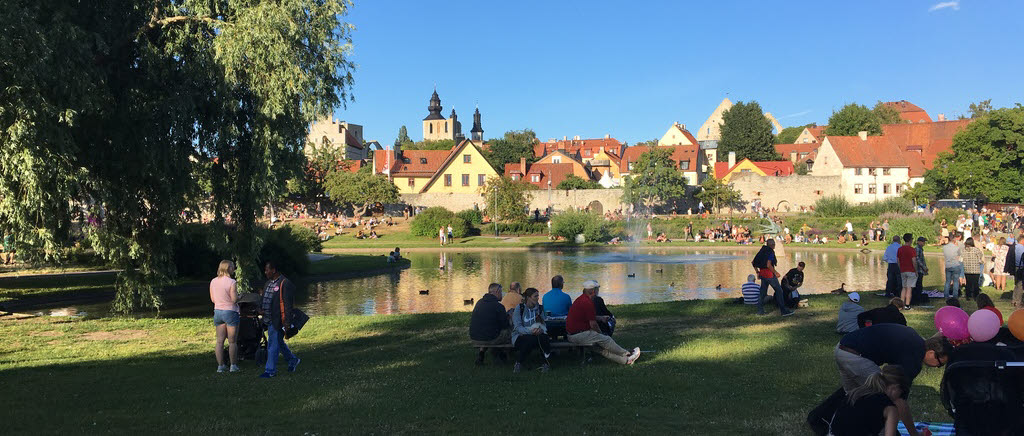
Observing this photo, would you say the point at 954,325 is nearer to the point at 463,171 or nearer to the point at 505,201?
the point at 505,201

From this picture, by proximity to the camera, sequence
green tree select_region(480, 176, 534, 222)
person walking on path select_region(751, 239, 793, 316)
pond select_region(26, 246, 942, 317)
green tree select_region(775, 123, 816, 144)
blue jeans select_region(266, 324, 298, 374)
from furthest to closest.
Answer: green tree select_region(775, 123, 816, 144) → green tree select_region(480, 176, 534, 222) → pond select_region(26, 246, 942, 317) → person walking on path select_region(751, 239, 793, 316) → blue jeans select_region(266, 324, 298, 374)

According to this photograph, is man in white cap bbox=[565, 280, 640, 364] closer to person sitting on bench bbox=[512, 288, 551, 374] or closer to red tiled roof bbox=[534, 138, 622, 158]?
person sitting on bench bbox=[512, 288, 551, 374]

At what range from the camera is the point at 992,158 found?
201ft

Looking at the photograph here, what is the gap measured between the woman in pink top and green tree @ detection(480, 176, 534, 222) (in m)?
52.9

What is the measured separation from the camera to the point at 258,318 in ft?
38.8

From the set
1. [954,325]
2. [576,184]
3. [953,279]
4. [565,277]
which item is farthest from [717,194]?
[954,325]

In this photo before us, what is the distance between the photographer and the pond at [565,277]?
23.7 m

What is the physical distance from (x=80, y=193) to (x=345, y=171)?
56.0 m

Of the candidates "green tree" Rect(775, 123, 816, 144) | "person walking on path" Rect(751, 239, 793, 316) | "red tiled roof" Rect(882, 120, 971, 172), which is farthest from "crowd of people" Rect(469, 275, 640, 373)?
"green tree" Rect(775, 123, 816, 144)

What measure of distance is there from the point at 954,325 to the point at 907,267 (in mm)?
10782

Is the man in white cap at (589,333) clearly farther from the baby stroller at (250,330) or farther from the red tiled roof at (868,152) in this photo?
the red tiled roof at (868,152)

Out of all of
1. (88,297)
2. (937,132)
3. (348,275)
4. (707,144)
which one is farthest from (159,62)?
(707,144)

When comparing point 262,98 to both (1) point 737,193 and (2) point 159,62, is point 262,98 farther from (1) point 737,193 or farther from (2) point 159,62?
(1) point 737,193

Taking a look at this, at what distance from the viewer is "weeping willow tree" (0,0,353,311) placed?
1652 cm
